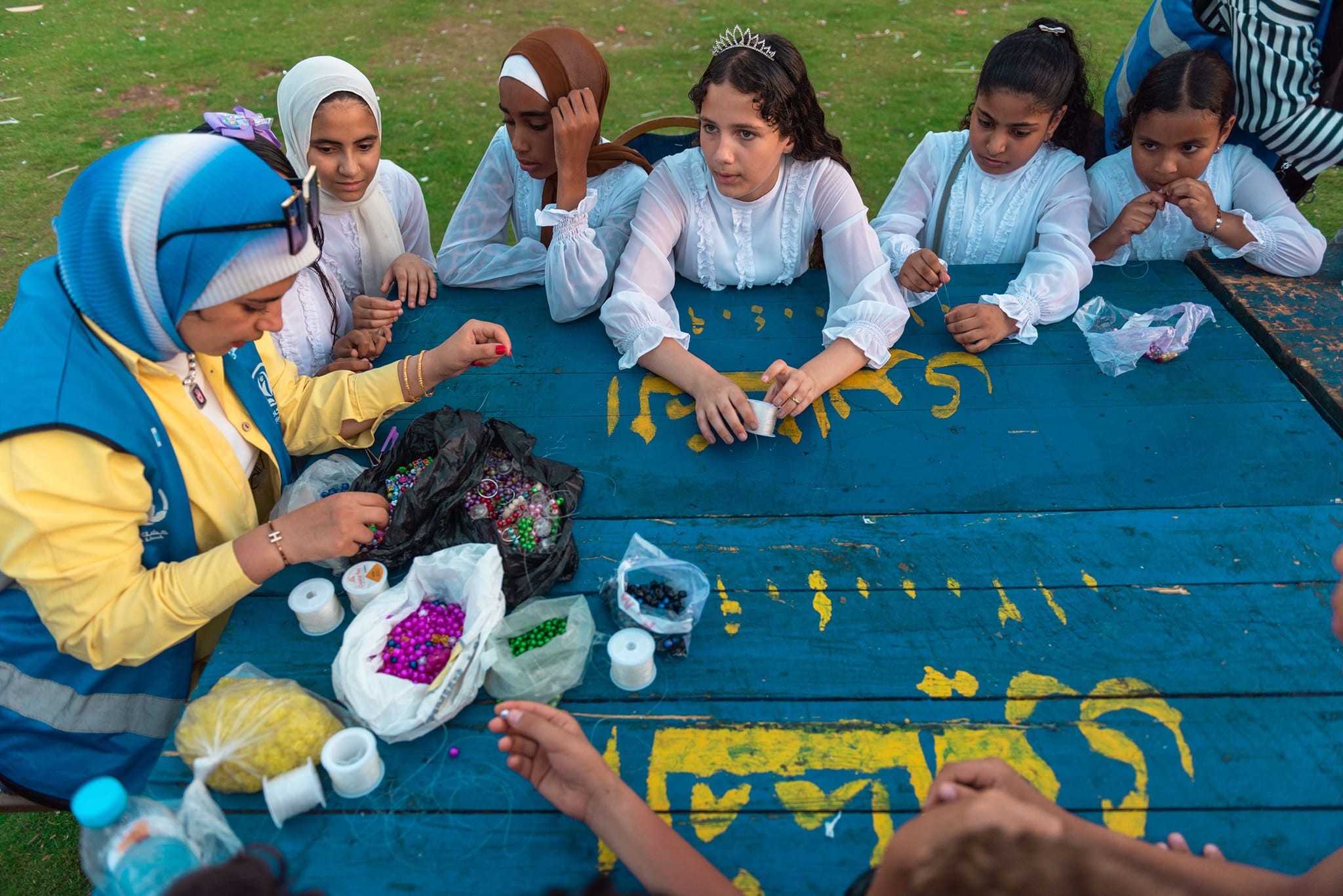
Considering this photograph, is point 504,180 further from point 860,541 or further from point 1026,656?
point 1026,656

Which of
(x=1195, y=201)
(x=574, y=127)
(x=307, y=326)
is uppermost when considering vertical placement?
(x=574, y=127)

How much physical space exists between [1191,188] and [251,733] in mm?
3513

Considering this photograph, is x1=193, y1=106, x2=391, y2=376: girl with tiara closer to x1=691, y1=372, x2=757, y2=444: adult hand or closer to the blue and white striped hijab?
the blue and white striped hijab

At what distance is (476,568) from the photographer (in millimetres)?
1986

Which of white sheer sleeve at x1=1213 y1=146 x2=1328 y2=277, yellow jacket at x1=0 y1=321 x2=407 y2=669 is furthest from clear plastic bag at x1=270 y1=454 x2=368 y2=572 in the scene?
white sheer sleeve at x1=1213 y1=146 x2=1328 y2=277

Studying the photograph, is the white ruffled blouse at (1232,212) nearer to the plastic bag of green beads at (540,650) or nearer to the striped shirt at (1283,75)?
the striped shirt at (1283,75)

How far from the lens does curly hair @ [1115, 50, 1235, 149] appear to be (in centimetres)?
297

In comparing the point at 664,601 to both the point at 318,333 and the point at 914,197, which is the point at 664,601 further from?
the point at 914,197

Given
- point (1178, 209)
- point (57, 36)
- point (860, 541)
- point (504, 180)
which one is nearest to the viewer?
point (860, 541)

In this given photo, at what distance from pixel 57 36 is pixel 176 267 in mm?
9214

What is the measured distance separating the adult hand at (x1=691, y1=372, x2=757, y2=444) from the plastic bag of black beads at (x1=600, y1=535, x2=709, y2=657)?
0.50 metres

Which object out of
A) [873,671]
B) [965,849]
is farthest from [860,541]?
[965,849]

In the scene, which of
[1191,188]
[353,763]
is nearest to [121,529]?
[353,763]

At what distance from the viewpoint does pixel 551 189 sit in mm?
3387
